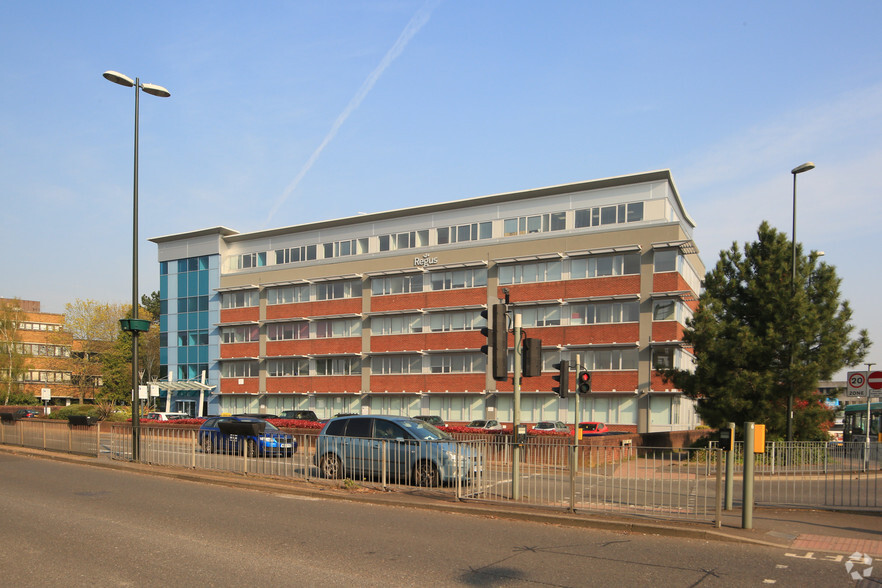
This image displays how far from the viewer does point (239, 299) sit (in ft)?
209

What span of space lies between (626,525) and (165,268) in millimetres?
66292

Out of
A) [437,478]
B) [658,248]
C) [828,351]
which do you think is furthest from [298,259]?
[437,478]

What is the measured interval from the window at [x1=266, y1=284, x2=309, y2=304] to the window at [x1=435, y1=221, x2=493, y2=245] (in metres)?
13.8

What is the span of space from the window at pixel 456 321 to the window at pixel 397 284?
282 cm

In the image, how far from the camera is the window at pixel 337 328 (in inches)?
2247

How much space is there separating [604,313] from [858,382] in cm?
2690

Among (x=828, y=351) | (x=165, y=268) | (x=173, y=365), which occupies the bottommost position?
(x=173, y=365)

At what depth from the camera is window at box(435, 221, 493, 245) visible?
2040 inches

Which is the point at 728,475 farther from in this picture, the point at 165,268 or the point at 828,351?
the point at 165,268

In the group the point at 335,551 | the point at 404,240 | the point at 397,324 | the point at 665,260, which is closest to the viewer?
the point at 335,551

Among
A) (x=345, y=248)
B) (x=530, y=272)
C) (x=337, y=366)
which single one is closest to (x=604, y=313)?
(x=530, y=272)

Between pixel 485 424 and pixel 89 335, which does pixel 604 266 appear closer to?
pixel 485 424

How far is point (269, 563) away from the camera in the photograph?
804cm

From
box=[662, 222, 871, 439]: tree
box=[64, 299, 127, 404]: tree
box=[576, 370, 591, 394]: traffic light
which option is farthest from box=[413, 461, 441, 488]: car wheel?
box=[64, 299, 127, 404]: tree
